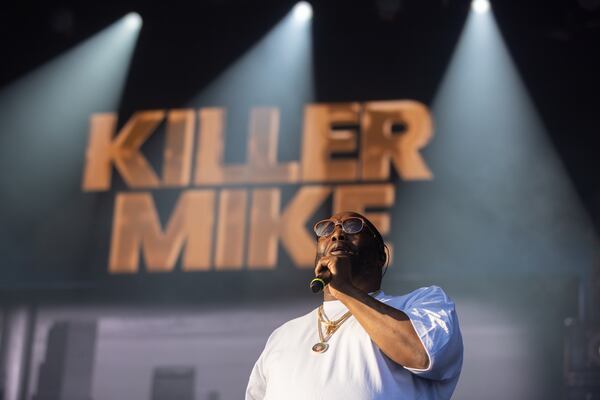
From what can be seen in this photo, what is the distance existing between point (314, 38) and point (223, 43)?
23.1 inches

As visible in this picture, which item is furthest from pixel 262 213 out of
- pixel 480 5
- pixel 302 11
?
pixel 480 5

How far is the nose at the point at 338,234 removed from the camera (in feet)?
6.81

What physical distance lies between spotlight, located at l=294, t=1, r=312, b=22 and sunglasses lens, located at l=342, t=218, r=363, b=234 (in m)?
3.85

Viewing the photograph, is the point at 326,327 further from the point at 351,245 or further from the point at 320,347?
the point at 351,245

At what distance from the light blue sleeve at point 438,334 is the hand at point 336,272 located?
135mm

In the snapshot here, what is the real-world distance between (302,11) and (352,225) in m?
3.91

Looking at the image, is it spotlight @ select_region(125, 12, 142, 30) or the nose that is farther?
spotlight @ select_region(125, 12, 142, 30)

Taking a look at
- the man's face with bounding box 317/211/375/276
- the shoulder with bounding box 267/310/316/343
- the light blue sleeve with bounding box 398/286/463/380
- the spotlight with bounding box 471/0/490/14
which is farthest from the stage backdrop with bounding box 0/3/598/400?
the light blue sleeve with bounding box 398/286/463/380

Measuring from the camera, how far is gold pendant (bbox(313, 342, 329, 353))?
2014 millimetres

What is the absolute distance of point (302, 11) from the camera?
5820 mm

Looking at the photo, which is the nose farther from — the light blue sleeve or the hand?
the light blue sleeve

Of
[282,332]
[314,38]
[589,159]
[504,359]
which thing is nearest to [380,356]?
[282,332]

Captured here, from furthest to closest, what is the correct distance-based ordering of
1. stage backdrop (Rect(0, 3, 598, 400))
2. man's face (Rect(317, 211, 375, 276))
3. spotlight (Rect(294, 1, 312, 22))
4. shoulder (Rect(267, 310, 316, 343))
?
spotlight (Rect(294, 1, 312, 22))
stage backdrop (Rect(0, 3, 598, 400))
shoulder (Rect(267, 310, 316, 343))
man's face (Rect(317, 211, 375, 276))

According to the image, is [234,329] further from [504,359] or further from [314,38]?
[314,38]
